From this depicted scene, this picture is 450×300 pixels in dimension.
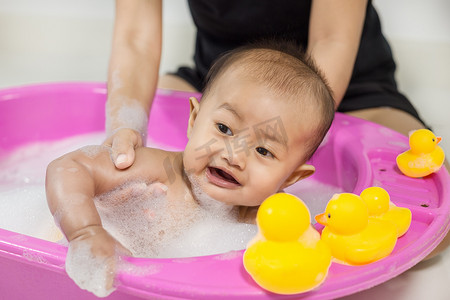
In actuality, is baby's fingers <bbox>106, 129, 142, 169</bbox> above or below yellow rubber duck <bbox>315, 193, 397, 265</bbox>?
below

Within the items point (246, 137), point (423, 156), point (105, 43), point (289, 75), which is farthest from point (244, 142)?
point (105, 43)

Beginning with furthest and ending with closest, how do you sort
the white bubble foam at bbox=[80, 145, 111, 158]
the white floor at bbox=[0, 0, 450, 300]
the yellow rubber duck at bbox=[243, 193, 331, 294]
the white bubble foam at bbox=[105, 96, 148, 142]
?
the white floor at bbox=[0, 0, 450, 300], the white bubble foam at bbox=[105, 96, 148, 142], the white bubble foam at bbox=[80, 145, 111, 158], the yellow rubber duck at bbox=[243, 193, 331, 294]

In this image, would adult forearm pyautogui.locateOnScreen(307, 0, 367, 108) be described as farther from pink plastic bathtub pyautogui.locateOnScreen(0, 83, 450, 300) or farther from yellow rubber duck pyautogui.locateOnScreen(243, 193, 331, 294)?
yellow rubber duck pyautogui.locateOnScreen(243, 193, 331, 294)

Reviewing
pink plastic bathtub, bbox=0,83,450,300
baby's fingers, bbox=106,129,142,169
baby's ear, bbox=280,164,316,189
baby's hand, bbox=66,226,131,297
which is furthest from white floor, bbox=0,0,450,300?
baby's hand, bbox=66,226,131,297

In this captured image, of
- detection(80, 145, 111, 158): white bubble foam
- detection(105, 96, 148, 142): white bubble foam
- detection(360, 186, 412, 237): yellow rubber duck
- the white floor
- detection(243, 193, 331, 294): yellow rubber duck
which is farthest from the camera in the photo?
the white floor

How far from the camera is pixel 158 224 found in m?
1.00

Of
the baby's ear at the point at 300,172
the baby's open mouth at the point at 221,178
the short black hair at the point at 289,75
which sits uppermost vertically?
the short black hair at the point at 289,75

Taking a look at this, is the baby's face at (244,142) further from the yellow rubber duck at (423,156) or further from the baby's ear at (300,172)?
the yellow rubber duck at (423,156)

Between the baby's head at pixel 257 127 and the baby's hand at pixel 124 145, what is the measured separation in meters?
0.10

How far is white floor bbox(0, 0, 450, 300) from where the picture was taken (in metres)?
1.92

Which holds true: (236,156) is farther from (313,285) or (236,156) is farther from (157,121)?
(157,121)

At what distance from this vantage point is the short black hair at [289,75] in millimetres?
896

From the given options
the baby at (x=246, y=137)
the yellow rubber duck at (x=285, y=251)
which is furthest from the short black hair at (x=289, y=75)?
the yellow rubber duck at (x=285, y=251)

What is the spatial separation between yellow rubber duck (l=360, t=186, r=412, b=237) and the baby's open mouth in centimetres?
21
